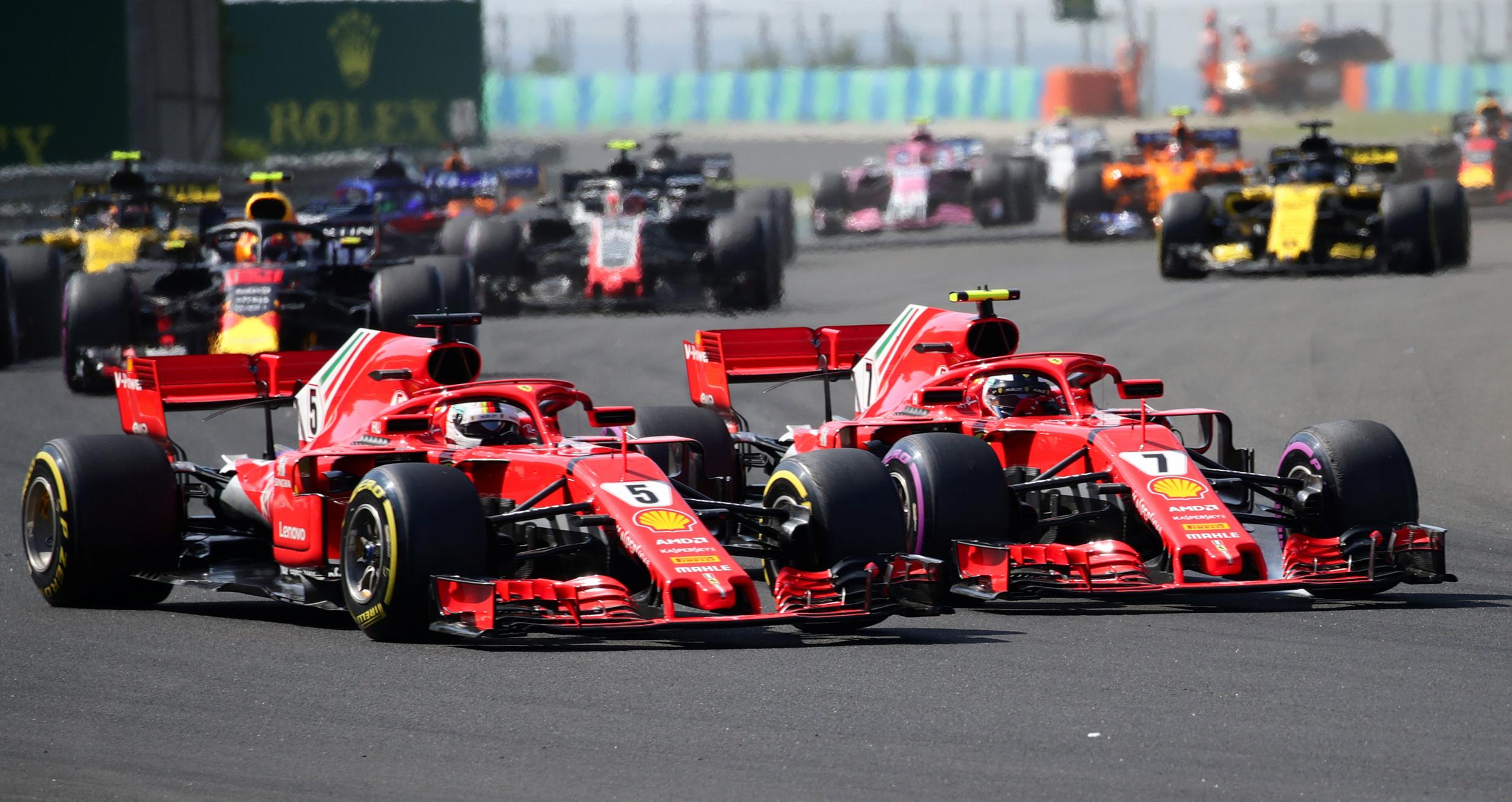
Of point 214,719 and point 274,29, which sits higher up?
point 274,29

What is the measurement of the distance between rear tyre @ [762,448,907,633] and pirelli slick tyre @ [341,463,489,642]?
155 cm

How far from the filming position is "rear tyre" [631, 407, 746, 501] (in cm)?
1433

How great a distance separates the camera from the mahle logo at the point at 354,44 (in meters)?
55.2

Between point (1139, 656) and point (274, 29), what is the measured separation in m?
46.6

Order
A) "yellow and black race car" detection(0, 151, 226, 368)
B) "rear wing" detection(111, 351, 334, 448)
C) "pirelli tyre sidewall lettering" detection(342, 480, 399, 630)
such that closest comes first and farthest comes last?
"pirelli tyre sidewall lettering" detection(342, 480, 399, 630), "rear wing" detection(111, 351, 334, 448), "yellow and black race car" detection(0, 151, 226, 368)

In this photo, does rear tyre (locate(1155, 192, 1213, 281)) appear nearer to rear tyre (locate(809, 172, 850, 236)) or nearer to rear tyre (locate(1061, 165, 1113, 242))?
rear tyre (locate(1061, 165, 1113, 242))

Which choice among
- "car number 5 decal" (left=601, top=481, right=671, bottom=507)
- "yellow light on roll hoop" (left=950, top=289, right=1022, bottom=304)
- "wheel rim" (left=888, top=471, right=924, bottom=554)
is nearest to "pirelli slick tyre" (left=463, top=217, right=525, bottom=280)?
"yellow light on roll hoop" (left=950, top=289, right=1022, bottom=304)

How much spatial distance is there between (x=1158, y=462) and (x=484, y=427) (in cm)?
350

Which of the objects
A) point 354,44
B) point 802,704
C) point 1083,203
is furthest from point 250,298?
point 354,44

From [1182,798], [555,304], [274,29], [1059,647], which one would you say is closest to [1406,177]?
[555,304]

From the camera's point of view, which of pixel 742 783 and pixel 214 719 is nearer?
pixel 742 783

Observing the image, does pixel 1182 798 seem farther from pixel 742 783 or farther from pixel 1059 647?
pixel 1059 647

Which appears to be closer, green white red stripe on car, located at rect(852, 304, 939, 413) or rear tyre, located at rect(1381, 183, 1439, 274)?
green white red stripe on car, located at rect(852, 304, 939, 413)

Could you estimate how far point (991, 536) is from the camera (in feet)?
39.6
